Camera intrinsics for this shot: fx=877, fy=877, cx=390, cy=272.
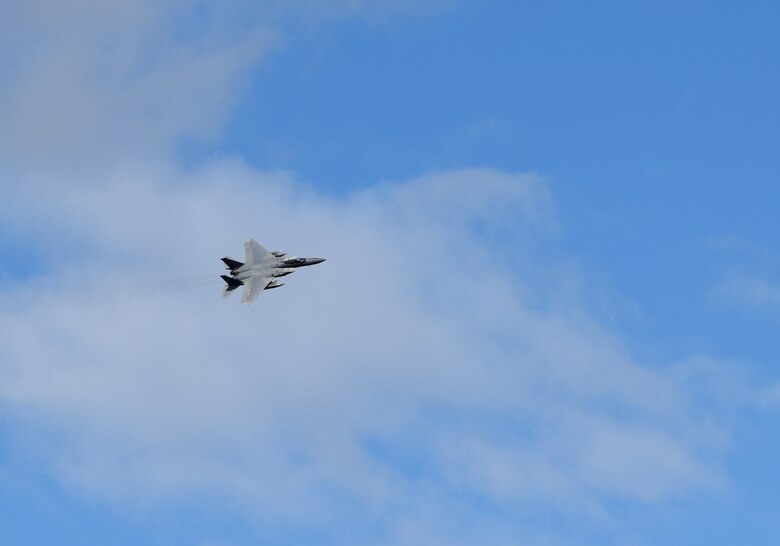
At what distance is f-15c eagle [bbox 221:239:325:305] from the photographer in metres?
156

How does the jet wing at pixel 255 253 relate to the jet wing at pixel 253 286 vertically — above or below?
above

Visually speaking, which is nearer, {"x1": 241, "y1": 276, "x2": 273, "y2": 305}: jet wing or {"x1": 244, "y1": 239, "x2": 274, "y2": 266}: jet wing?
{"x1": 241, "y1": 276, "x2": 273, "y2": 305}: jet wing

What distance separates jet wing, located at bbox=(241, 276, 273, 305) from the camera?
505 feet

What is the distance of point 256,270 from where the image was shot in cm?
15788

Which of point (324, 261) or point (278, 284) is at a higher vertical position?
point (324, 261)

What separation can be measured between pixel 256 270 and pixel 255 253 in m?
4.12

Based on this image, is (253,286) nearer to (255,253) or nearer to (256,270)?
(256,270)

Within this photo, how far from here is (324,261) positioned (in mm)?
167125

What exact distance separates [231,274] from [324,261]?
18.6 m

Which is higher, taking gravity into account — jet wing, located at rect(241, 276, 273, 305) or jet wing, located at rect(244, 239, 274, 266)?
jet wing, located at rect(244, 239, 274, 266)

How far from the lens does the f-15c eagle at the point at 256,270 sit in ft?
512

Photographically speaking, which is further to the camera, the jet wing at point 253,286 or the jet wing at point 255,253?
the jet wing at point 255,253

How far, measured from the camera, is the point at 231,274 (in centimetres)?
15825

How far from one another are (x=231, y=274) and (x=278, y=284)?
885 cm
